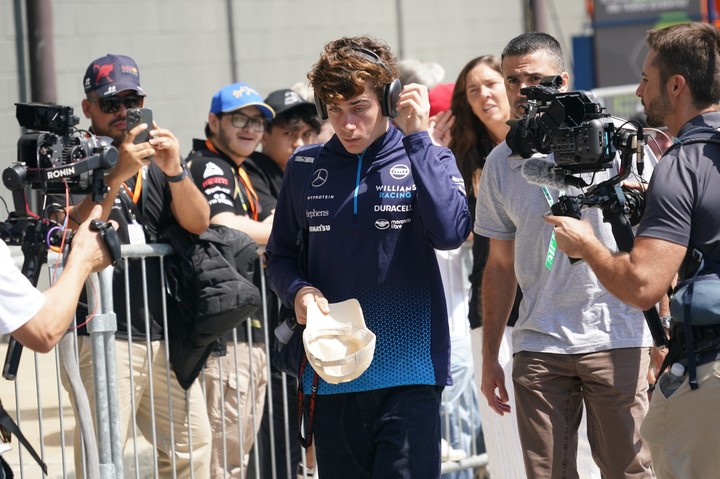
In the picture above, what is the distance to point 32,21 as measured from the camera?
8.45 meters

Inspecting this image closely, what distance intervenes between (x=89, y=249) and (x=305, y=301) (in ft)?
2.41

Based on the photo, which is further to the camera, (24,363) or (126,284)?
(24,363)

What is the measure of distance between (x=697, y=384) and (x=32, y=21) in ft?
21.1

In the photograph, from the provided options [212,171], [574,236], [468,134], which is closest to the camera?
[574,236]

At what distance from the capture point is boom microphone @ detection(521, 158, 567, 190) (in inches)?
148

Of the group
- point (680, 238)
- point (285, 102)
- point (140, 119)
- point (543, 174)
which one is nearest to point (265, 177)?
point (285, 102)

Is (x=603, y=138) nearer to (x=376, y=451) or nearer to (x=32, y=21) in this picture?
(x=376, y=451)

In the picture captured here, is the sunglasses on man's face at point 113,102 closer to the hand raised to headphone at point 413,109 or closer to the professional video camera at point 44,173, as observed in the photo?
the professional video camera at point 44,173

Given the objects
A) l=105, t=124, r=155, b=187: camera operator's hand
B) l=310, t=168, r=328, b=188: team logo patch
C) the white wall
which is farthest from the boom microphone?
the white wall

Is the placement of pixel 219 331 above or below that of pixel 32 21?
below

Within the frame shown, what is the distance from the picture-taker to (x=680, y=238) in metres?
3.45

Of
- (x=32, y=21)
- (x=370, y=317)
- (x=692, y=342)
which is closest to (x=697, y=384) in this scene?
(x=692, y=342)

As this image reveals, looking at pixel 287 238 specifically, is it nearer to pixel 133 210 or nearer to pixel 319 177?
pixel 319 177

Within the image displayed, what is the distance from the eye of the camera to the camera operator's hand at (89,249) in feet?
12.1
